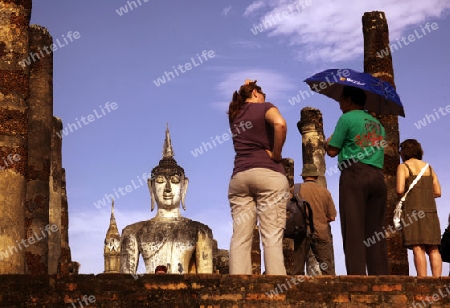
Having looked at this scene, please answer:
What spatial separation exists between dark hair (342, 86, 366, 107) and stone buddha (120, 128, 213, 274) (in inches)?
358

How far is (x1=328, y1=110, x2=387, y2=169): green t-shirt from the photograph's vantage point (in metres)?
9.13

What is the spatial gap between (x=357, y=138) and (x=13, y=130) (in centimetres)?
712

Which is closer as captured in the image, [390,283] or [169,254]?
[390,283]

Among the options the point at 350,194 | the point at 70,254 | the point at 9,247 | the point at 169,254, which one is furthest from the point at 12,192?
the point at 70,254

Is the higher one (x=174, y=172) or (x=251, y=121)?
(x=174, y=172)

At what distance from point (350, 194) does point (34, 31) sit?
11106mm

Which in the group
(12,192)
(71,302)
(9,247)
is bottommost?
(71,302)

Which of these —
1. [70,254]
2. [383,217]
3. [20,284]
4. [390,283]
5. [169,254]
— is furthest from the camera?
[70,254]

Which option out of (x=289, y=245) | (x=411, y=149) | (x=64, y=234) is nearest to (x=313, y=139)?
(x=289, y=245)

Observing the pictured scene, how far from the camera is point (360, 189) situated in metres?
9.12

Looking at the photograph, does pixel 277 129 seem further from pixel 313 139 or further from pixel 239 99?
pixel 313 139

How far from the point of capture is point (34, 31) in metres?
18.4

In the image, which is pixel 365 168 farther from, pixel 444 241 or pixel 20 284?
pixel 20 284

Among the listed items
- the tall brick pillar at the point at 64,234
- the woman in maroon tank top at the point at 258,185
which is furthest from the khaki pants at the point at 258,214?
the tall brick pillar at the point at 64,234
